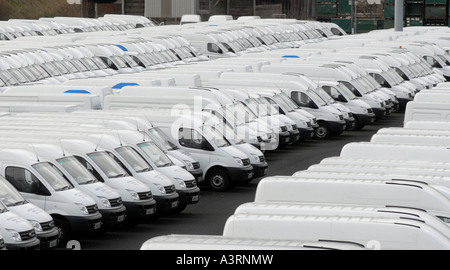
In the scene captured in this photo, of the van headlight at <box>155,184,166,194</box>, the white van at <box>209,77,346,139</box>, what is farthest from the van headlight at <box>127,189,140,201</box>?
the white van at <box>209,77,346,139</box>

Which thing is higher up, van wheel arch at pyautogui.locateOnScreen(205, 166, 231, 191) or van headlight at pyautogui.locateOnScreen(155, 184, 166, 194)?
van headlight at pyautogui.locateOnScreen(155, 184, 166, 194)

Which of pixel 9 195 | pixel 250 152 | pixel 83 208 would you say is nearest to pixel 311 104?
pixel 250 152

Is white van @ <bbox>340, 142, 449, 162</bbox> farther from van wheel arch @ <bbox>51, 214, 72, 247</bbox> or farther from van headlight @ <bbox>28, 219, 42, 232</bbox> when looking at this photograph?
van headlight @ <bbox>28, 219, 42, 232</bbox>

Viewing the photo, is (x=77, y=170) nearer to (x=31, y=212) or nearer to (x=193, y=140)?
(x=31, y=212)

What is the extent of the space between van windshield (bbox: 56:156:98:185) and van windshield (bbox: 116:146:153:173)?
1737mm

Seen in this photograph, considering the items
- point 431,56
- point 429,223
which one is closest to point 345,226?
point 429,223

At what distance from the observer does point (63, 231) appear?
20.8 metres

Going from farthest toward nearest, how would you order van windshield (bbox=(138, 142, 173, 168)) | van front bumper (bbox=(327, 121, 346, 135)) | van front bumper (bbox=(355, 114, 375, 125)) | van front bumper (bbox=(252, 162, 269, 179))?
van front bumper (bbox=(355, 114, 375, 125)) → van front bumper (bbox=(327, 121, 346, 135)) → van front bumper (bbox=(252, 162, 269, 179)) → van windshield (bbox=(138, 142, 173, 168))

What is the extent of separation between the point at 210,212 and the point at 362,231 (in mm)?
10299

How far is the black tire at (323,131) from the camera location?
37275 millimetres

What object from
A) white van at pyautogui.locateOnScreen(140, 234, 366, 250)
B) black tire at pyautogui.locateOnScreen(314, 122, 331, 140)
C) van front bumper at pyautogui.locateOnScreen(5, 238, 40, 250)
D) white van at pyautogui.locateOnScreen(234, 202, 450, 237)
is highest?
white van at pyautogui.locateOnScreen(140, 234, 366, 250)

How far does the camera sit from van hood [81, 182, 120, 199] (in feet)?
71.2

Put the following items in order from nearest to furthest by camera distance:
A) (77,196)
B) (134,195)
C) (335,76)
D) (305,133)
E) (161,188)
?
(77,196) → (134,195) → (161,188) → (305,133) → (335,76)

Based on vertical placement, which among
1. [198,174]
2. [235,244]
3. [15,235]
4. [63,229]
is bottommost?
[198,174]
